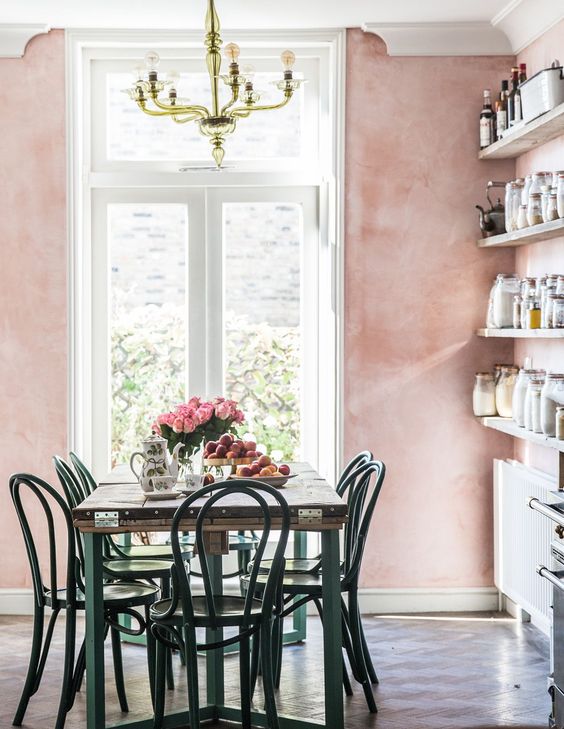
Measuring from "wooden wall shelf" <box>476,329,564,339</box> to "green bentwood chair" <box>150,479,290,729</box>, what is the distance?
147 centimetres

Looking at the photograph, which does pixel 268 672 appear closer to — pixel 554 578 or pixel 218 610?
pixel 218 610

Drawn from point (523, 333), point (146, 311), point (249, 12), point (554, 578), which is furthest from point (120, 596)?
point (249, 12)

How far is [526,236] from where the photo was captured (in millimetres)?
4332

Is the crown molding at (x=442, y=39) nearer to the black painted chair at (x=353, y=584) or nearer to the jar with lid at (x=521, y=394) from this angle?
the jar with lid at (x=521, y=394)

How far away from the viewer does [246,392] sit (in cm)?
516

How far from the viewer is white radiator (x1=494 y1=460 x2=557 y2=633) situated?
4.29 meters

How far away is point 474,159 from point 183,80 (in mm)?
1557

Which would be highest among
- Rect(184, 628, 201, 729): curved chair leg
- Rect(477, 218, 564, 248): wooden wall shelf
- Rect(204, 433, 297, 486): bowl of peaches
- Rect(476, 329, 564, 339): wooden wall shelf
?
Rect(477, 218, 564, 248): wooden wall shelf

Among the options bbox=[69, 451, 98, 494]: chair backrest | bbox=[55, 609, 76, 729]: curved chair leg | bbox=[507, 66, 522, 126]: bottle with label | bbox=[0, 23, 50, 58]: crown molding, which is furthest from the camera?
bbox=[0, 23, 50, 58]: crown molding

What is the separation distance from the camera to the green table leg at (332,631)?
10.7 feet

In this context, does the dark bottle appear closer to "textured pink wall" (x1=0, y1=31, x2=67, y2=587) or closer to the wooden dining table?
"textured pink wall" (x1=0, y1=31, x2=67, y2=587)

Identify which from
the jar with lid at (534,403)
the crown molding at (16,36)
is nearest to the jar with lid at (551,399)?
the jar with lid at (534,403)

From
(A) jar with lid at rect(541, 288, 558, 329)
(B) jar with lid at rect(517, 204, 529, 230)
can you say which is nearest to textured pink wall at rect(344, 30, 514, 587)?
(B) jar with lid at rect(517, 204, 529, 230)

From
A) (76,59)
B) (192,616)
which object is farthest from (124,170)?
(192,616)
